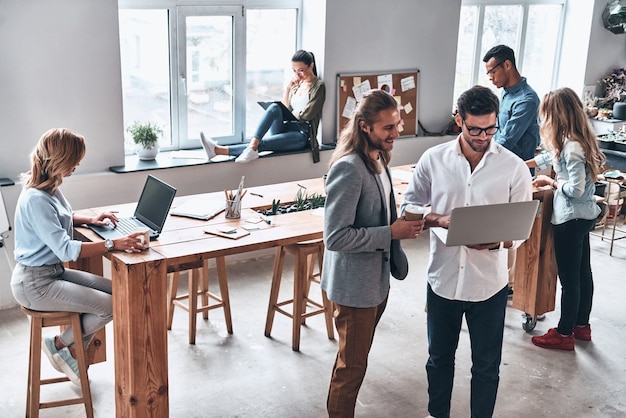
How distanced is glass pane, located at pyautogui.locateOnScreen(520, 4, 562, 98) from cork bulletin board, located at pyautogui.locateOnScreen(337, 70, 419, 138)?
69.7 inches

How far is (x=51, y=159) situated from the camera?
350 centimetres

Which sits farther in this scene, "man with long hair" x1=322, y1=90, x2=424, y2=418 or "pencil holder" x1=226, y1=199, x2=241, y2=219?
"pencil holder" x1=226, y1=199, x2=241, y2=219

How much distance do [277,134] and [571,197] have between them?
2.49 meters

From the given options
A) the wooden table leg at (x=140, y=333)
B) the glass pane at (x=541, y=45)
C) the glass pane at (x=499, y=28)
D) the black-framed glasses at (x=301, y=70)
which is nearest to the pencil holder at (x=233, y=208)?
the wooden table leg at (x=140, y=333)

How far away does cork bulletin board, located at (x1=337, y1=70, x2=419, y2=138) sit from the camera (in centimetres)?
630

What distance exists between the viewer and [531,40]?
793cm

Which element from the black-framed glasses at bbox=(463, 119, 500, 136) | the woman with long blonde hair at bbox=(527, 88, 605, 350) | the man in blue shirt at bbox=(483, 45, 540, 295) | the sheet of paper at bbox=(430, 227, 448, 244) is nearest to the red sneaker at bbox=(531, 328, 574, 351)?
the woman with long blonde hair at bbox=(527, 88, 605, 350)

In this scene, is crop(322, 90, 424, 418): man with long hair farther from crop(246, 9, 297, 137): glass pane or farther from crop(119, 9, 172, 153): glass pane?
crop(246, 9, 297, 137): glass pane

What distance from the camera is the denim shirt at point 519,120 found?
5031mm

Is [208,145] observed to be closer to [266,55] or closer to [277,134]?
[277,134]

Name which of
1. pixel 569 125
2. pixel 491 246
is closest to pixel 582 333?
pixel 569 125

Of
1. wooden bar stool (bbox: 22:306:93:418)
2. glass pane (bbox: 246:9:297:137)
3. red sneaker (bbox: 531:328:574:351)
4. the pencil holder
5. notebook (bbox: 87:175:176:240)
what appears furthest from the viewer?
glass pane (bbox: 246:9:297:137)

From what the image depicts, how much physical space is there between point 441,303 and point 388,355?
1.26 meters

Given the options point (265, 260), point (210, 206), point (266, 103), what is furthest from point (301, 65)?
point (210, 206)
